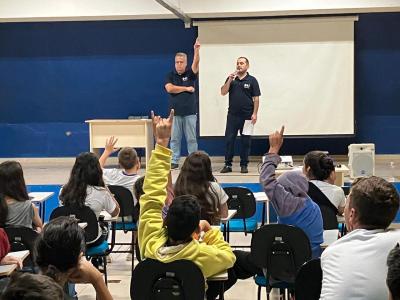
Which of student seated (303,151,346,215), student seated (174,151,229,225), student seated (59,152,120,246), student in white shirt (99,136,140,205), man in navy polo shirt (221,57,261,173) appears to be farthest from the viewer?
man in navy polo shirt (221,57,261,173)

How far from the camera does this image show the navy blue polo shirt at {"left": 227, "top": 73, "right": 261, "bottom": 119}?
916cm

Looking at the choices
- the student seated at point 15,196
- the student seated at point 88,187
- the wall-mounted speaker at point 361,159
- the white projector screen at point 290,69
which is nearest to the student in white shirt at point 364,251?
the student seated at point 15,196

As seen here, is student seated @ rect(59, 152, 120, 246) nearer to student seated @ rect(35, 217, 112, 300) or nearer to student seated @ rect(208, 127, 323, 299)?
student seated @ rect(208, 127, 323, 299)

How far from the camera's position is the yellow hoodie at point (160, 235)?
2.72m

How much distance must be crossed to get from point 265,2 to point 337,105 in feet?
7.07

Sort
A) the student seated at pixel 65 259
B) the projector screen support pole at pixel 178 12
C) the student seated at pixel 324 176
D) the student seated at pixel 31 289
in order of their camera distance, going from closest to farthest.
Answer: the student seated at pixel 31 289 < the student seated at pixel 65 259 < the student seated at pixel 324 176 < the projector screen support pole at pixel 178 12

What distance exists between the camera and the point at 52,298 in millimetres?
1199

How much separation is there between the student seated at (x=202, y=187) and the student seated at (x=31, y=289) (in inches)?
99.3

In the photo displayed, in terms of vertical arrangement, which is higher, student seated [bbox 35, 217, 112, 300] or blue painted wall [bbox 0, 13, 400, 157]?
blue painted wall [bbox 0, 13, 400, 157]

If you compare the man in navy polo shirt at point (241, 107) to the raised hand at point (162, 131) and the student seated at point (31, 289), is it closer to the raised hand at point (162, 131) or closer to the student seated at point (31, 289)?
the raised hand at point (162, 131)

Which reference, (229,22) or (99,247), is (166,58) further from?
(99,247)

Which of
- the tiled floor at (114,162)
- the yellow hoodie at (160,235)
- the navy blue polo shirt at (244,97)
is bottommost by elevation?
the tiled floor at (114,162)

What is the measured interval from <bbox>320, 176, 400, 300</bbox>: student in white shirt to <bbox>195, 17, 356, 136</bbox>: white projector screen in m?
8.18

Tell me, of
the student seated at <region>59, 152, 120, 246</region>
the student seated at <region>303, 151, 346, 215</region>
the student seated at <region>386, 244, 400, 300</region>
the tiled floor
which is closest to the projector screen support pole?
the tiled floor
